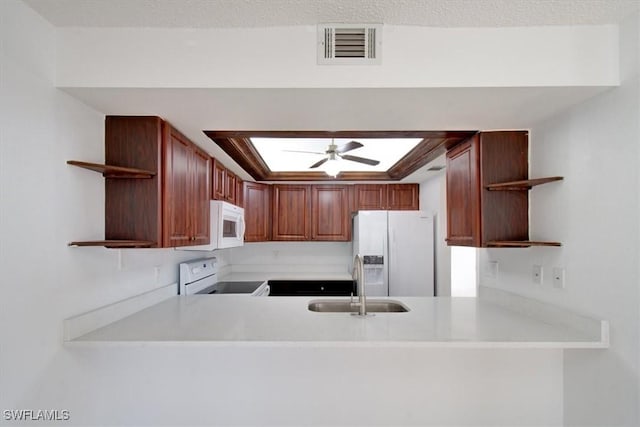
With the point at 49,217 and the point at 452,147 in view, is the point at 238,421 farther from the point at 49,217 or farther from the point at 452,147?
the point at 452,147

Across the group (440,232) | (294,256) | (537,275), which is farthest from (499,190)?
(294,256)

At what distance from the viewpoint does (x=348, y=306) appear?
7.90ft

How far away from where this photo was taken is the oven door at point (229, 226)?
2.58 metres

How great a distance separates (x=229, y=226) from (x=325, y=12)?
2.09 meters

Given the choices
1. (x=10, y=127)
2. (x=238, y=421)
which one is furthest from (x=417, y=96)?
(x=238, y=421)

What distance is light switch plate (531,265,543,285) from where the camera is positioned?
175 centimetres

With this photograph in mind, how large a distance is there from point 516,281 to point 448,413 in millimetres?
861

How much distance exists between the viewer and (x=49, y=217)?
4.25ft

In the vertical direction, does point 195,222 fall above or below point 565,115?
below

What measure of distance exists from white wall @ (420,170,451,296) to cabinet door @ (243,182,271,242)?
1.99m

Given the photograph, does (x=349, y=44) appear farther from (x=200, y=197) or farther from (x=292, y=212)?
(x=292, y=212)

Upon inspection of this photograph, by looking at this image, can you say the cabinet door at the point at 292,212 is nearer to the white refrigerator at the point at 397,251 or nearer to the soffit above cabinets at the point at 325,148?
the soffit above cabinets at the point at 325,148

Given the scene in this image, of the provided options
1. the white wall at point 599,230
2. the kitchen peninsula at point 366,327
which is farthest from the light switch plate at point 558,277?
the kitchen peninsula at point 366,327

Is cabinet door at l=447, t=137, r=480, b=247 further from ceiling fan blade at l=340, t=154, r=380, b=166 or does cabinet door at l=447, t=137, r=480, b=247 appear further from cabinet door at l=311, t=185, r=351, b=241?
cabinet door at l=311, t=185, r=351, b=241
